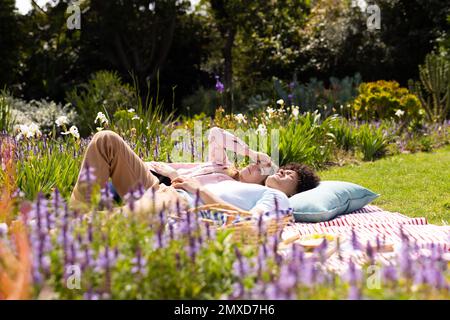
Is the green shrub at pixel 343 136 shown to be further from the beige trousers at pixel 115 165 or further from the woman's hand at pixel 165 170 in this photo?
the beige trousers at pixel 115 165

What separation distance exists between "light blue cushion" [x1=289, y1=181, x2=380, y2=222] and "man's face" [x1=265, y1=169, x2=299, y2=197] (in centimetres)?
8

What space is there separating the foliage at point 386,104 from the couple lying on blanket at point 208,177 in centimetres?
598

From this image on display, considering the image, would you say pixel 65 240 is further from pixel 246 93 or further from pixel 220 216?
pixel 246 93

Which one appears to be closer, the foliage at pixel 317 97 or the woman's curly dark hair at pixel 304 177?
the woman's curly dark hair at pixel 304 177

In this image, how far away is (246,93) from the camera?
1540cm

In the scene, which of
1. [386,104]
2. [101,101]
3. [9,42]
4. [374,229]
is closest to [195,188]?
[374,229]

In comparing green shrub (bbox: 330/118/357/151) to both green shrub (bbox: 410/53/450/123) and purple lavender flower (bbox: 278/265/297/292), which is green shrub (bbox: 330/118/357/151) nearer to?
green shrub (bbox: 410/53/450/123)

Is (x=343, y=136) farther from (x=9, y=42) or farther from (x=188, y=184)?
(x=9, y=42)

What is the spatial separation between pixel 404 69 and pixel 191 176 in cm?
1221

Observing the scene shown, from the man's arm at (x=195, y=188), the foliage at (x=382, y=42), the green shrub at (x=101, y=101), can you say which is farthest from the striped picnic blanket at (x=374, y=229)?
the foliage at (x=382, y=42)

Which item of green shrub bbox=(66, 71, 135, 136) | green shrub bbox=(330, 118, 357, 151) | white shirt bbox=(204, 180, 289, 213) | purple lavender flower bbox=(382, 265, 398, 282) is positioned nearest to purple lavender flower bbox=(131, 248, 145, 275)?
purple lavender flower bbox=(382, 265, 398, 282)

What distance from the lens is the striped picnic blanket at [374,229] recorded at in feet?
11.7

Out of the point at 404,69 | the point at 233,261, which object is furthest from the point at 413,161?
the point at 404,69

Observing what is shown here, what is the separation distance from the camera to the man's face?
15.5ft
